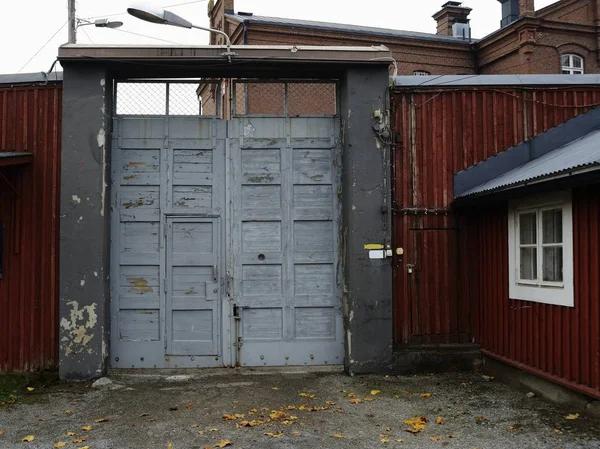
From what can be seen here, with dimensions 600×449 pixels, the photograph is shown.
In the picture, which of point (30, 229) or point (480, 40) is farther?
point (480, 40)

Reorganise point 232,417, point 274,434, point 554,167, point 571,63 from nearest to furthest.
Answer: point 274,434 → point 232,417 → point 554,167 → point 571,63

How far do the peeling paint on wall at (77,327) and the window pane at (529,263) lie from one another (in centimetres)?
569

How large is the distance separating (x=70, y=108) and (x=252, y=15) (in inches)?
741

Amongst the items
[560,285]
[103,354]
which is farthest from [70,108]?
[560,285]

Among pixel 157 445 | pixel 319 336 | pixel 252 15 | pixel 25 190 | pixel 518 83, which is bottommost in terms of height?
pixel 157 445

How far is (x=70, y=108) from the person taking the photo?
27.5 feet

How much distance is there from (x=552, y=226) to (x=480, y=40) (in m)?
22.9

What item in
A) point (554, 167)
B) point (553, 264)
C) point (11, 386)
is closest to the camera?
point (554, 167)

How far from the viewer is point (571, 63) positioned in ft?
86.7

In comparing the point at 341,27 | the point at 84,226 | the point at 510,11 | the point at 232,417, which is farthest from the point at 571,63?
the point at 232,417

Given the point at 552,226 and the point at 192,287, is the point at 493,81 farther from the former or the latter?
the point at 192,287

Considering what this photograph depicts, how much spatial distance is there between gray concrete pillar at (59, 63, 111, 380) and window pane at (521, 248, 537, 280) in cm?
558

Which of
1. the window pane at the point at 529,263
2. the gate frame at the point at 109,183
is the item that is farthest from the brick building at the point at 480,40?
the window pane at the point at 529,263

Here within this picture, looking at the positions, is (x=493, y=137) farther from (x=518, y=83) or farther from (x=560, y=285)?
(x=560, y=285)
